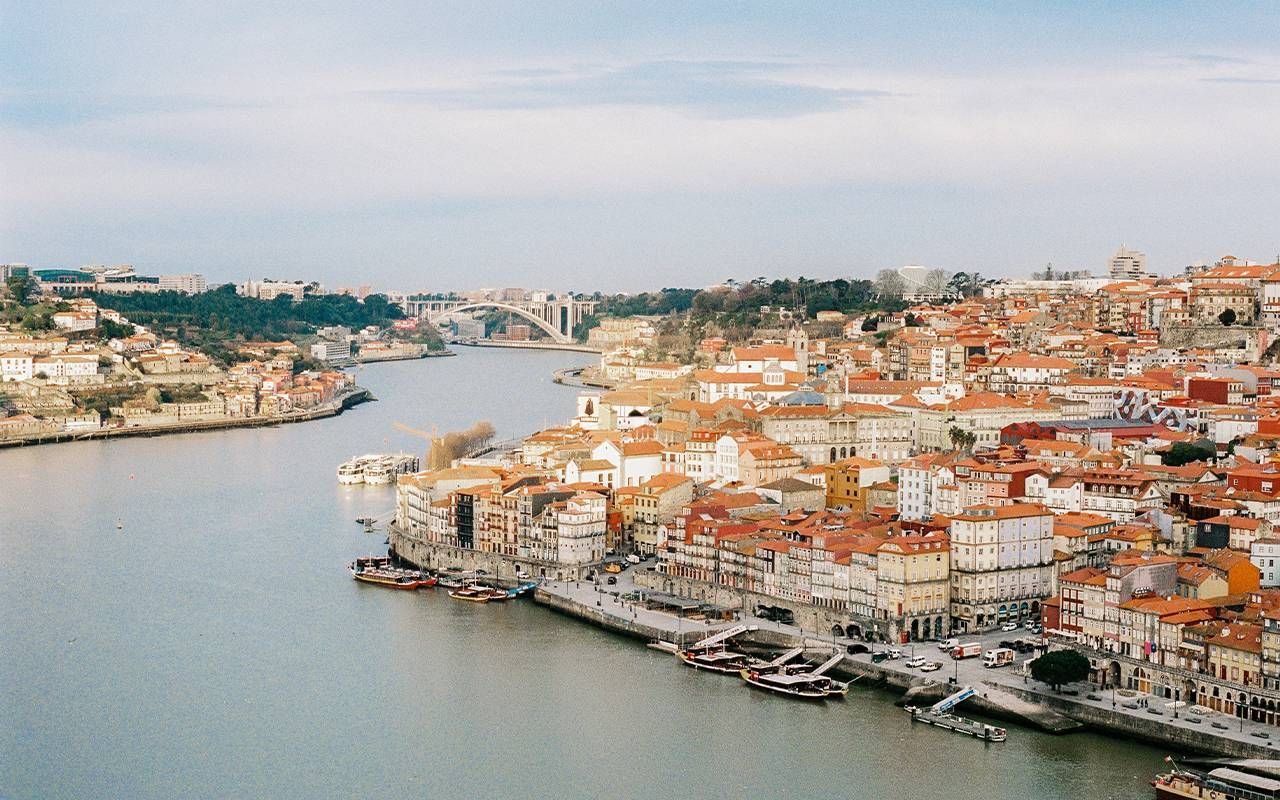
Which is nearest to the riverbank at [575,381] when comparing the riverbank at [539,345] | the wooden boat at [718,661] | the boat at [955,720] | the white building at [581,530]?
the riverbank at [539,345]

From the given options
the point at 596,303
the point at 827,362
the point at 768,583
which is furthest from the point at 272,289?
the point at 768,583

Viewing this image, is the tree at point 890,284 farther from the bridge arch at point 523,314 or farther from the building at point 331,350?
the bridge arch at point 523,314

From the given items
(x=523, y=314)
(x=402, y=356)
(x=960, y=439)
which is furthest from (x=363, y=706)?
(x=523, y=314)

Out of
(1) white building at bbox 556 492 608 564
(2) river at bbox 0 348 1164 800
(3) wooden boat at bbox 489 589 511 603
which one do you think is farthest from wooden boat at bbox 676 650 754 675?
(1) white building at bbox 556 492 608 564

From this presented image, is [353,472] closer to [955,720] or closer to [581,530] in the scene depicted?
[581,530]

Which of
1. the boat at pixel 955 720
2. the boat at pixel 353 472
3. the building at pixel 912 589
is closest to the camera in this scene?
the boat at pixel 955 720
